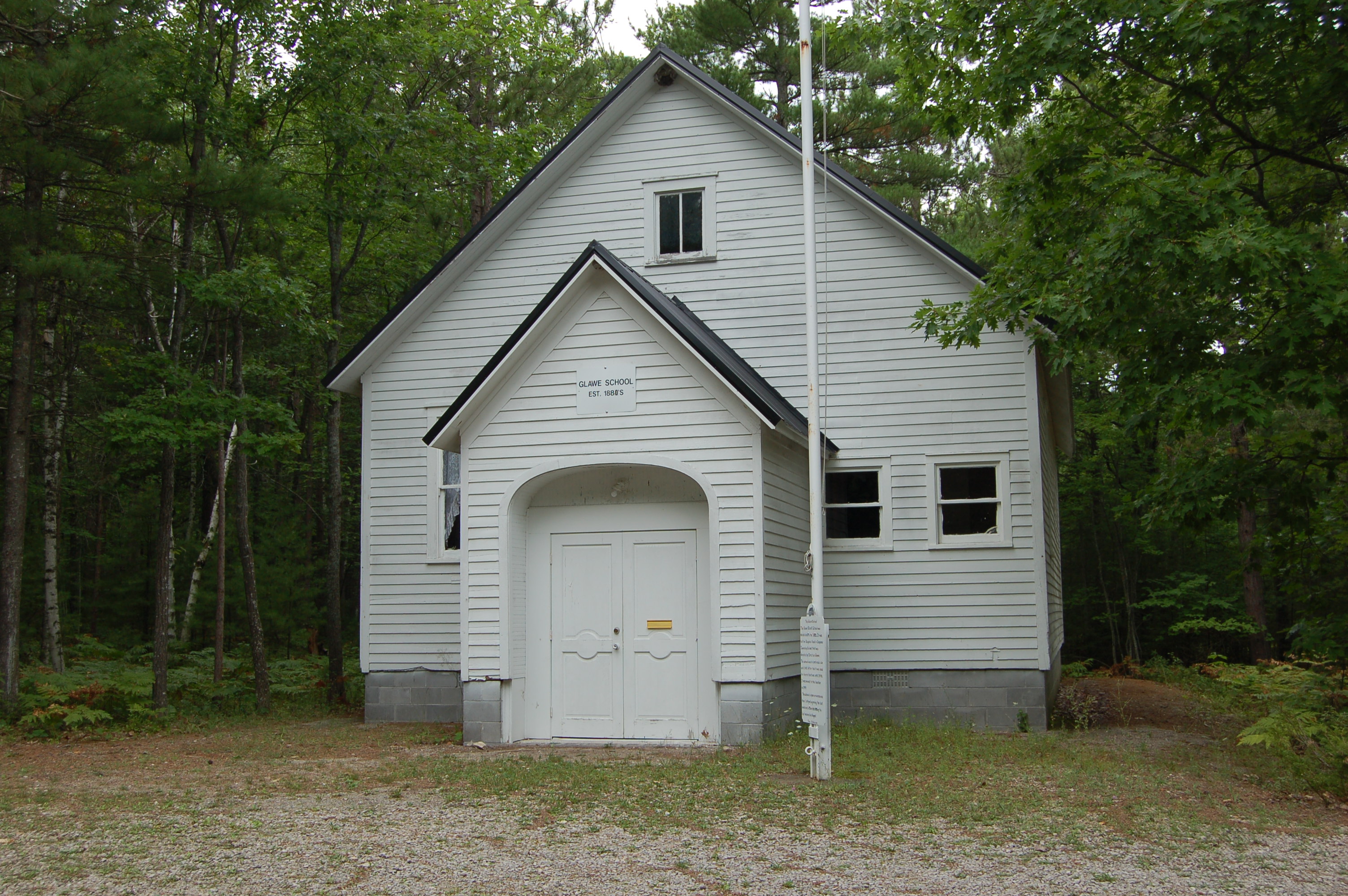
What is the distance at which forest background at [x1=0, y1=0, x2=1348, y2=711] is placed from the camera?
10227 mm

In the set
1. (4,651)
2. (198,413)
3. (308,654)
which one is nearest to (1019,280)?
(198,413)

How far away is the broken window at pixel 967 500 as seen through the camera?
13.5 meters

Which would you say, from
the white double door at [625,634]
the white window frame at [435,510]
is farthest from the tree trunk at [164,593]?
the white double door at [625,634]

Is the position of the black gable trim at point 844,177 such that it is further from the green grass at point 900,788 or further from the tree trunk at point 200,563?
the tree trunk at point 200,563

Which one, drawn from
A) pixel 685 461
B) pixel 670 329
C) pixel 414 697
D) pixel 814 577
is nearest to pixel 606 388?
pixel 670 329

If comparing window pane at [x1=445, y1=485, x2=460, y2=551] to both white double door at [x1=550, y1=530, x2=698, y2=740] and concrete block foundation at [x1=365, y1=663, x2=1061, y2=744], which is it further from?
white double door at [x1=550, y1=530, x2=698, y2=740]

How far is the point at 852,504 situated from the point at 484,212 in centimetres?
1424

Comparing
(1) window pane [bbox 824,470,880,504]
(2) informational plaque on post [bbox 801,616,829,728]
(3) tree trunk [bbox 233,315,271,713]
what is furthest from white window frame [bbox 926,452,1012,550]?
(3) tree trunk [bbox 233,315,271,713]

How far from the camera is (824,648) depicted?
30.3 ft

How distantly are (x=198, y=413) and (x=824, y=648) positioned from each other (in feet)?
31.9

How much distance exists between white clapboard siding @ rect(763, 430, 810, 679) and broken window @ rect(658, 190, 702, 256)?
3.54 m

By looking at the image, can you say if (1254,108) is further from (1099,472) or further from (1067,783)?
(1099,472)

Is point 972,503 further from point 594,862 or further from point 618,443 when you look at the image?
point 594,862

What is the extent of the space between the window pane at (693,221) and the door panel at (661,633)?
14.7 feet
